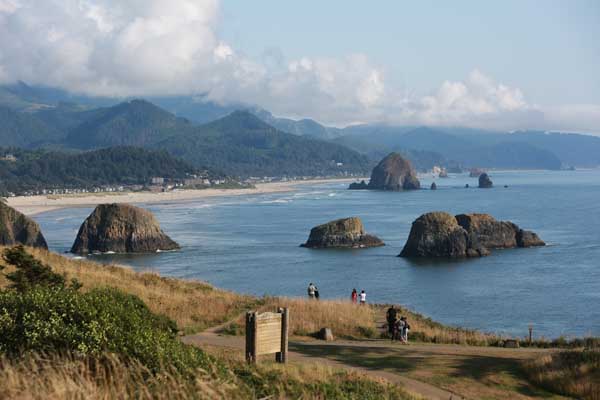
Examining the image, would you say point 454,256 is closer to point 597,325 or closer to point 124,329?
point 597,325

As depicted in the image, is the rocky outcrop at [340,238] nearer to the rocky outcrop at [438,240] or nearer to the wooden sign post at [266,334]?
the rocky outcrop at [438,240]

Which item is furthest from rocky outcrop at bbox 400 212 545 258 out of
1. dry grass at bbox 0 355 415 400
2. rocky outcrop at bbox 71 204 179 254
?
dry grass at bbox 0 355 415 400

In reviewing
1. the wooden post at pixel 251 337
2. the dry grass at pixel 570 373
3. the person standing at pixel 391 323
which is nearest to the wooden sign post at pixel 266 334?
the wooden post at pixel 251 337

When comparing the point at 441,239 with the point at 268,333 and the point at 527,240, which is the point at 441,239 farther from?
the point at 268,333

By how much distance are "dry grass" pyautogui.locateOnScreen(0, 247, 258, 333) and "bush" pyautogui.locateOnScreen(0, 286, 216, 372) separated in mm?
13311

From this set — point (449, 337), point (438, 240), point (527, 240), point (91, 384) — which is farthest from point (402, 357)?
point (527, 240)

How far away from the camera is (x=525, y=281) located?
6856cm

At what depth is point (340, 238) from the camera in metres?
97.4

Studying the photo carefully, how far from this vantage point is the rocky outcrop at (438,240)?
283 ft

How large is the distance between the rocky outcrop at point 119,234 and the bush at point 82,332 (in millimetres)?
77034

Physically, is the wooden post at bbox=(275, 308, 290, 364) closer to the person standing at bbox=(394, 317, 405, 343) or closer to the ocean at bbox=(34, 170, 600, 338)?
the person standing at bbox=(394, 317, 405, 343)

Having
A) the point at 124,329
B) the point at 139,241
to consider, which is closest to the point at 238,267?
the point at 139,241

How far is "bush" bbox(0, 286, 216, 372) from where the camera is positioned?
13.1 m

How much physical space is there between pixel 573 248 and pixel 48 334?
284ft
